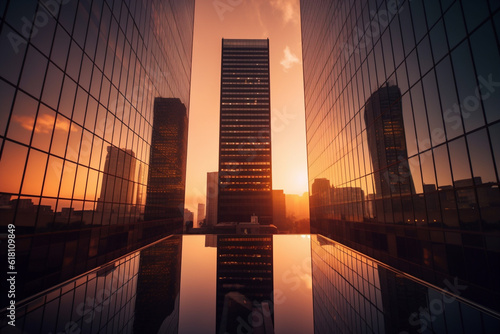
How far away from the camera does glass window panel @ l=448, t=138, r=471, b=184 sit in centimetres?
883

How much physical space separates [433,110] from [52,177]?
1889cm

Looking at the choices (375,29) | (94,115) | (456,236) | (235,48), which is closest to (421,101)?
(456,236)

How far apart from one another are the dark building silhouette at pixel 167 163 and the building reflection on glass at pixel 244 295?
573 inches

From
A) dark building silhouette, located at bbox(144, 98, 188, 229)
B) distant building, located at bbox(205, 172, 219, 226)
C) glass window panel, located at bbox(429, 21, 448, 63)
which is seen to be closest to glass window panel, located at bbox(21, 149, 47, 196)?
dark building silhouette, located at bbox(144, 98, 188, 229)

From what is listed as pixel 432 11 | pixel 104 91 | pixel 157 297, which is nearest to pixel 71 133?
pixel 104 91

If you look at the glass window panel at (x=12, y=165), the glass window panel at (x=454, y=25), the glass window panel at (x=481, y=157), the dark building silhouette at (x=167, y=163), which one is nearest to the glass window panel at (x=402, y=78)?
the glass window panel at (x=454, y=25)

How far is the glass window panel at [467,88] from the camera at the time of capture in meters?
8.26

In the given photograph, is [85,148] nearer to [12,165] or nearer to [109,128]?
[109,128]

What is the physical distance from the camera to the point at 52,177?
35.2 feet

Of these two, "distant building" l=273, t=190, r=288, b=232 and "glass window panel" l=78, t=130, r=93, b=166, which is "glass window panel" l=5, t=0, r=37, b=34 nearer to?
"glass window panel" l=78, t=130, r=93, b=166

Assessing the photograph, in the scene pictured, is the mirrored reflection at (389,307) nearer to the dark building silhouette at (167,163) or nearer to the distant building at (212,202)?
the dark building silhouette at (167,163)

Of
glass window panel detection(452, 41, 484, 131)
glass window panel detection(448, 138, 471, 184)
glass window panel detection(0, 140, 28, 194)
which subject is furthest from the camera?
glass window panel detection(448, 138, 471, 184)

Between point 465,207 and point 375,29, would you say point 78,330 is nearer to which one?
point 465,207

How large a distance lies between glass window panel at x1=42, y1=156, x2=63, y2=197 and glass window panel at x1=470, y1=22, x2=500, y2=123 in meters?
18.5
